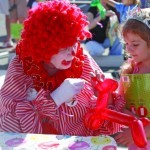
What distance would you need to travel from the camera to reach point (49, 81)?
2.03 metres

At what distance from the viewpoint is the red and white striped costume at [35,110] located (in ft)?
6.46

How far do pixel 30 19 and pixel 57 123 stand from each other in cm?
47

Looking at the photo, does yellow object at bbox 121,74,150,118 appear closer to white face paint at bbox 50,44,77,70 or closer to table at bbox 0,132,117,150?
white face paint at bbox 50,44,77,70

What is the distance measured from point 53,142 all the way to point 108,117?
263 millimetres

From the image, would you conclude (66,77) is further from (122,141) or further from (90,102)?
(122,141)

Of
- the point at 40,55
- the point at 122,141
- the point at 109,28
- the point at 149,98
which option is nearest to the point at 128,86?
the point at 149,98

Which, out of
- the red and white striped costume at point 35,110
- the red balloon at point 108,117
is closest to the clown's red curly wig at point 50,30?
the red and white striped costume at point 35,110

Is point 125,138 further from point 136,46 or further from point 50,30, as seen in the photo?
point 50,30

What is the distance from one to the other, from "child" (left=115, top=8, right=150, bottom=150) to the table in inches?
14.4

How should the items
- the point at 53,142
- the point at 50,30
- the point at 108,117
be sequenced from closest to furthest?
the point at 53,142 → the point at 108,117 → the point at 50,30

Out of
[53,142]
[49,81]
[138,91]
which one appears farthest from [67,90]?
[138,91]

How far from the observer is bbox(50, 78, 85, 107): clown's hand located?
189cm

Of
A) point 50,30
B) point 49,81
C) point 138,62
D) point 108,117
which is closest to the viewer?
point 108,117

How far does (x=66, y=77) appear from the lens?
2.06 meters
